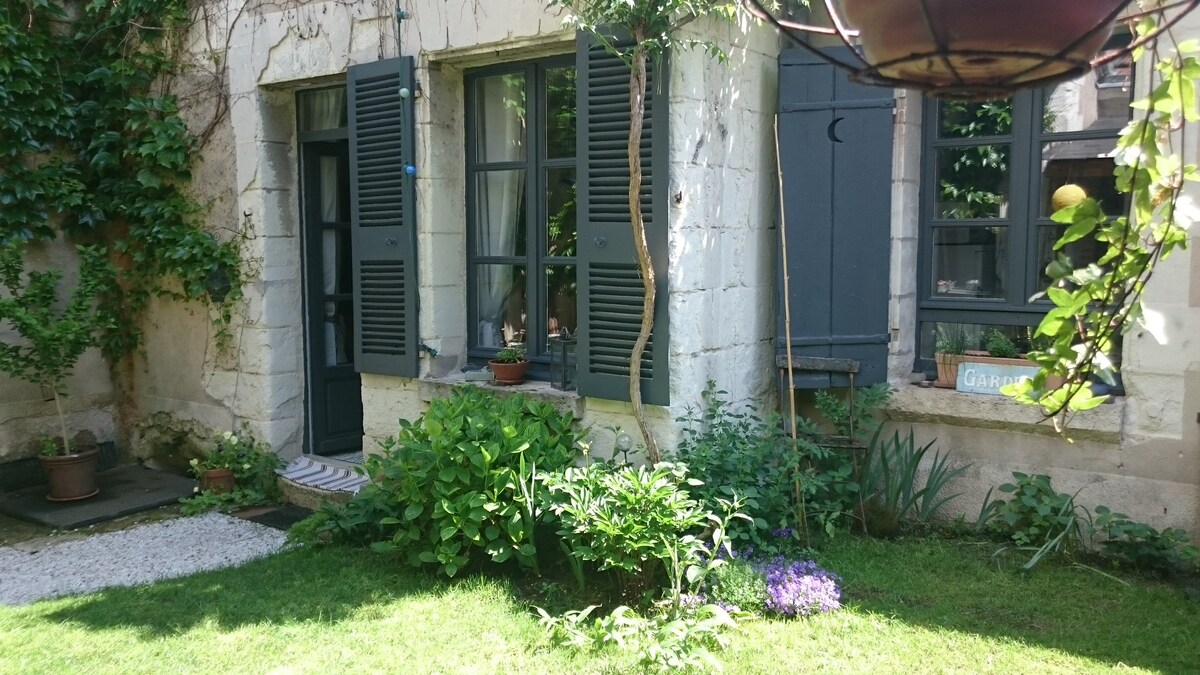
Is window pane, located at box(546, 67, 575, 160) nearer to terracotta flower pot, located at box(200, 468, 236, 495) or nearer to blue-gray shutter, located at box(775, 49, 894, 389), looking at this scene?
blue-gray shutter, located at box(775, 49, 894, 389)

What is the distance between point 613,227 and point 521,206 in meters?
0.93

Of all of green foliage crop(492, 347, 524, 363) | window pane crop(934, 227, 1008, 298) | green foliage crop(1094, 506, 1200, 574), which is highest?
window pane crop(934, 227, 1008, 298)

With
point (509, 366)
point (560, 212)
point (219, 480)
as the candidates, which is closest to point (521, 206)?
point (560, 212)

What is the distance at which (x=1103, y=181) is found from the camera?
433cm

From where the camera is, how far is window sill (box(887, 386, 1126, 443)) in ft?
13.7

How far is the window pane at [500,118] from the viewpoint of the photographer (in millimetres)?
5199

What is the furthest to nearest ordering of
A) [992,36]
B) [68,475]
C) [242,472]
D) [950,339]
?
[242,472] < [68,475] < [950,339] < [992,36]

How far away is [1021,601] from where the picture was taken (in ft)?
12.4

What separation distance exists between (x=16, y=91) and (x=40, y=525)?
255 centimetres

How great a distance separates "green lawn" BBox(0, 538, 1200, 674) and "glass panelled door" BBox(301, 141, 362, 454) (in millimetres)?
2121

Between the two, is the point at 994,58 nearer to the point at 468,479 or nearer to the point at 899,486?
the point at 468,479

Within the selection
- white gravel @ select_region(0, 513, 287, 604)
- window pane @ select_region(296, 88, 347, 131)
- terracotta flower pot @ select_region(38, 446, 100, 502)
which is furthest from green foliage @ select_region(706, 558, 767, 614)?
terracotta flower pot @ select_region(38, 446, 100, 502)

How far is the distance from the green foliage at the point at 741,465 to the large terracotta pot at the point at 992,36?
8.51ft

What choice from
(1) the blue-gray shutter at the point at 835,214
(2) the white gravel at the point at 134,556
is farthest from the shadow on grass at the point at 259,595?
(1) the blue-gray shutter at the point at 835,214
